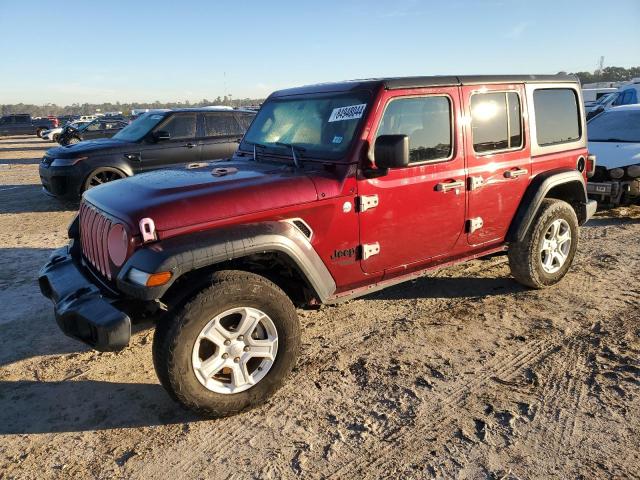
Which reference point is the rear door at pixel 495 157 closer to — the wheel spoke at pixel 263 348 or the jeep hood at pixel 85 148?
the wheel spoke at pixel 263 348

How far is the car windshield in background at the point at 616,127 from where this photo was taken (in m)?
8.44

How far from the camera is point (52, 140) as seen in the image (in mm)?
30766

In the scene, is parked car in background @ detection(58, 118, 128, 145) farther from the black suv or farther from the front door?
the front door

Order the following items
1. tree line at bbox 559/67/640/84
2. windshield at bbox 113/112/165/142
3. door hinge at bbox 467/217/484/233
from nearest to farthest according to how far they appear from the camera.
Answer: door hinge at bbox 467/217/484/233
windshield at bbox 113/112/165/142
tree line at bbox 559/67/640/84

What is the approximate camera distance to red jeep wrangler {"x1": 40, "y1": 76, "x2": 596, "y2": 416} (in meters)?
2.83

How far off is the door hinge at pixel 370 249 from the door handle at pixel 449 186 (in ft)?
2.35

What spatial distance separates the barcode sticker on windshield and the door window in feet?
19.8

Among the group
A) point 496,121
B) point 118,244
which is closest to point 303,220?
point 118,244

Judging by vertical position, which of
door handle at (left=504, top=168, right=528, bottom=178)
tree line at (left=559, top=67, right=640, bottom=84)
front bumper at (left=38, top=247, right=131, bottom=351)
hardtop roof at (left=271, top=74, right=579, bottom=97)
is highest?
tree line at (left=559, top=67, right=640, bottom=84)

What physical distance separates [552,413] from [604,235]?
4.63 m

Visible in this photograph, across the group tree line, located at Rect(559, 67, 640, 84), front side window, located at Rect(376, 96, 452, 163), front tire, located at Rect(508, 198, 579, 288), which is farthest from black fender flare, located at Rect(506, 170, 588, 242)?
tree line, located at Rect(559, 67, 640, 84)

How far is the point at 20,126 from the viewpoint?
32.7 meters

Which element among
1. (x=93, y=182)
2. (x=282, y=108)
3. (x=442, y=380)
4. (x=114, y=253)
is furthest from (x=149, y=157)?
(x=442, y=380)

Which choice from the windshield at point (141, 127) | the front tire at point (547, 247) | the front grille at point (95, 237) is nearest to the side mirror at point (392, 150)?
the front grille at point (95, 237)
